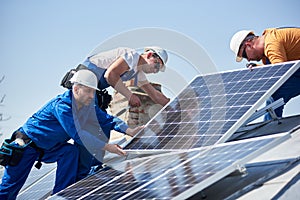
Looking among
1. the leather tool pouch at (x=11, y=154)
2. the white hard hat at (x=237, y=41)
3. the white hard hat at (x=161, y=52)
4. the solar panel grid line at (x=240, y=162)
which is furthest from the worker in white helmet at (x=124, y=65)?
the solar panel grid line at (x=240, y=162)

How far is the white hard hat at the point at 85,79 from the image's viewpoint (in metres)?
6.09

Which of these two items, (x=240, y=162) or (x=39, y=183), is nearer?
(x=240, y=162)

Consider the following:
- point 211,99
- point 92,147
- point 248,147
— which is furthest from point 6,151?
point 248,147

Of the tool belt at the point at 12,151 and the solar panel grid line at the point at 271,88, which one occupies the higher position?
the solar panel grid line at the point at 271,88

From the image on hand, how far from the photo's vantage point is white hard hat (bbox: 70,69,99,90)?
6087 mm

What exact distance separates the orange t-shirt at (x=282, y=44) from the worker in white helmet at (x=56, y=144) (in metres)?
2.07

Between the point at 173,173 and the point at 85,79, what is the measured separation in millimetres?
2324

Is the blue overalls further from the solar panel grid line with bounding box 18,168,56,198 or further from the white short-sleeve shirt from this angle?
the white short-sleeve shirt

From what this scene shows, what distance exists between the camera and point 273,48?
6.17 meters

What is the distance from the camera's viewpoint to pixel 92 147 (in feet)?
19.4

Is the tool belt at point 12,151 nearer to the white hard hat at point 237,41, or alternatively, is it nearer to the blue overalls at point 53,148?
the blue overalls at point 53,148

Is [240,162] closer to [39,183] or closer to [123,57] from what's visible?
[123,57]

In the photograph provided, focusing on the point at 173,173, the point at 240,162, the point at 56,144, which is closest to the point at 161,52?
the point at 56,144

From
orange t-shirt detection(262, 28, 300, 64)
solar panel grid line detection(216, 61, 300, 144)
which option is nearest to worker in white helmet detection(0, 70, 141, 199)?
solar panel grid line detection(216, 61, 300, 144)
